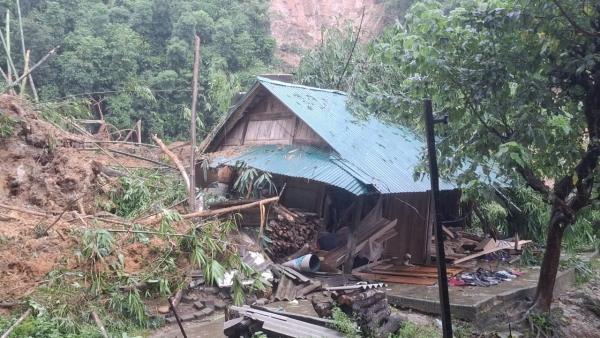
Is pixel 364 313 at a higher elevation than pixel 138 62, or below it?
below

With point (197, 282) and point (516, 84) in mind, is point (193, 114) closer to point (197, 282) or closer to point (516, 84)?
point (197, 282)

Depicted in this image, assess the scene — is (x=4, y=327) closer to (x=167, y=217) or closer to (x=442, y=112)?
(x=167, y=217)

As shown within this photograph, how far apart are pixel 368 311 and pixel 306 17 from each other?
100ft

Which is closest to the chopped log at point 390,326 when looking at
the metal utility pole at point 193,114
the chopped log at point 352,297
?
the chopped log at point 352,297

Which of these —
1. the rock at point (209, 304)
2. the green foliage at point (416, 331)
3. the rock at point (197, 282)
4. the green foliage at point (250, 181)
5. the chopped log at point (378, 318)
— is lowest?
the rock at point (209, 304)

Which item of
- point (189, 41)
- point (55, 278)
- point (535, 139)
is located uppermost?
point (189, 41)

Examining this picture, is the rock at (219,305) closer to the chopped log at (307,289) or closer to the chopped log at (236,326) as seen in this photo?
the chopped log at (307,289)

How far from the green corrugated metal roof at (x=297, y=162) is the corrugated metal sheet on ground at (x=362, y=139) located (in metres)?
0.21

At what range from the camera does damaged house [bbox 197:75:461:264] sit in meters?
8.29

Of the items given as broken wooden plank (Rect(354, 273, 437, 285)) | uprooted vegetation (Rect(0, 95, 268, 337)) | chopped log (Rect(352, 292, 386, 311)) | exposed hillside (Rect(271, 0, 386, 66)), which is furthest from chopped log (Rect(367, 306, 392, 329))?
exposed hillside (Rect(271, 0, 386, 66))

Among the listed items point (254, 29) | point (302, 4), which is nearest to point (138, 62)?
point (254, 29)

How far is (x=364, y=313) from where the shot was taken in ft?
18.1

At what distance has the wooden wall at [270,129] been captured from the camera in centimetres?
980

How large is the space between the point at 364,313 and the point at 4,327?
3.99m
